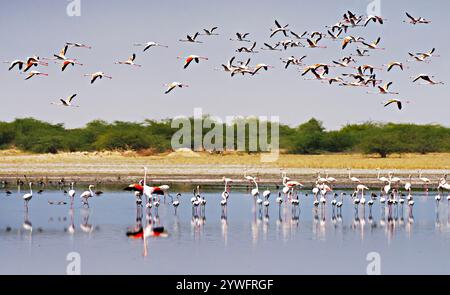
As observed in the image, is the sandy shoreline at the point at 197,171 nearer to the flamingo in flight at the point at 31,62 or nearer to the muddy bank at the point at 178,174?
the muddy bank at the point at 178,174

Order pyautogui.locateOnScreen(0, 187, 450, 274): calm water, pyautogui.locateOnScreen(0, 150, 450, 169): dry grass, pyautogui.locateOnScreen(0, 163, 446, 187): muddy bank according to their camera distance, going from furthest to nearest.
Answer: pyautogui.locateOnScreen(0, 150, 450, 169): dry grass
pyautogui.locateOnScreen(0, 163, 446, 187): muddy bank
pyautogui.locateOnScreen(0, 187, 450, 274): calm water

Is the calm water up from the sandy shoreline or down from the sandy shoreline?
down

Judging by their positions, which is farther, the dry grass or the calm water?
the dry grass

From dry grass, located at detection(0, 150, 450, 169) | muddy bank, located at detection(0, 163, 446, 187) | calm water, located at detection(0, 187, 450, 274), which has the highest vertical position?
dry grass, located at detection(0, 150, 450, 169)

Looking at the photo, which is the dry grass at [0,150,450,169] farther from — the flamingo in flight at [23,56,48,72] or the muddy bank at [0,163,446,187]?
the flamingo in flight at [23,56,48,72]

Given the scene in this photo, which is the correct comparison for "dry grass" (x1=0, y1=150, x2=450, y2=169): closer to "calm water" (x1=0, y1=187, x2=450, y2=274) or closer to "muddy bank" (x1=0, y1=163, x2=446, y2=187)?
"muddy bank" (x1=0, y1=163, x2=446, y2=187)

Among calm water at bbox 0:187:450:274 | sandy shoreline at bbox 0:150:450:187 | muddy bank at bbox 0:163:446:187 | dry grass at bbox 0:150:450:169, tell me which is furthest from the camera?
dry grass at bbox 0:150:450:169

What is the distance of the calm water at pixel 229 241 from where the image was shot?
66.7ft

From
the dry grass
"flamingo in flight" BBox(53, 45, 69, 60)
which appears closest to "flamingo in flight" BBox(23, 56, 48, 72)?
"flamingo in flight" BBox(53, 45, 69, 60)

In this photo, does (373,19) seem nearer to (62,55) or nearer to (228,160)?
(62,55)

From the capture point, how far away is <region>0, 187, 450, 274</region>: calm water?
2034 centimetres

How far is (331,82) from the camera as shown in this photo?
34.0 m

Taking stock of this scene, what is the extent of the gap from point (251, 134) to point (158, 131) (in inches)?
377
